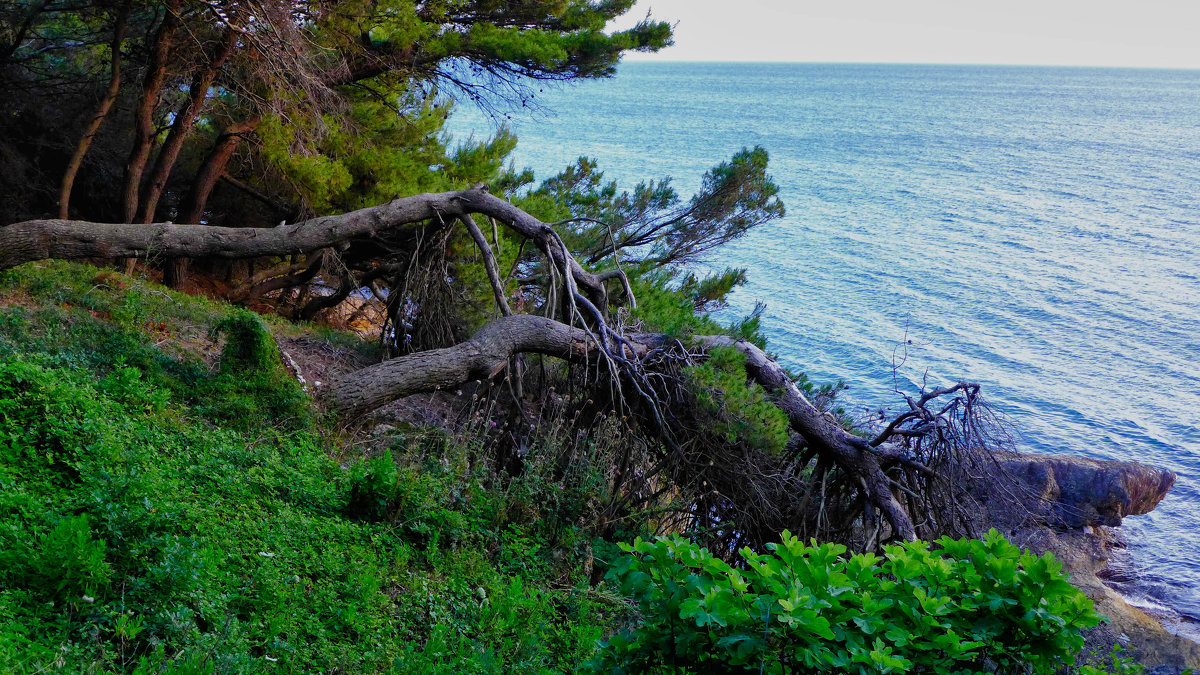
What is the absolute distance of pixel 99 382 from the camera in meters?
5.48

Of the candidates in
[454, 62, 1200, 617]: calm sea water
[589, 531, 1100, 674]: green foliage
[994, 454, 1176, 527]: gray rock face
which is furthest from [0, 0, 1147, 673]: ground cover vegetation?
[994, 454, 1176, 527]: gray rock face

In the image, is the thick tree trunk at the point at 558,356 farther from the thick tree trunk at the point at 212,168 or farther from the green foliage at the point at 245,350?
the thick tree trunk at the point at 212,168

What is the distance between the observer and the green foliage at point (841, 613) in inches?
105

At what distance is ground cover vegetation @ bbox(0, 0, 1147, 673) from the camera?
3018 mm

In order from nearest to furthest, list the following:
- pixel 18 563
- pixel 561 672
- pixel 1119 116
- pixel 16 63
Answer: pixel 18 563, pixel 561 672, pixel 16 63, pixel 1119 116

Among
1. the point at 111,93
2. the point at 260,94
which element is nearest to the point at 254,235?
the point at 111,93

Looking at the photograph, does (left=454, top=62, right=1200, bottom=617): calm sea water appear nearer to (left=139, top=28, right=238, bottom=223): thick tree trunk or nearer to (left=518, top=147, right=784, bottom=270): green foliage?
(left=518, top=147, right=784, bottom=270): green foliage

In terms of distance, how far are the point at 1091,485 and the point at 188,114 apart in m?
15.5

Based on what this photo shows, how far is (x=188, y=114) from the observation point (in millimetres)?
10211

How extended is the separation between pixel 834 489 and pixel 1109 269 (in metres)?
28.8

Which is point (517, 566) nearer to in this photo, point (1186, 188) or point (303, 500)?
point (303, 500)

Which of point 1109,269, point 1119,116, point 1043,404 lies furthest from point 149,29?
point 1119,116

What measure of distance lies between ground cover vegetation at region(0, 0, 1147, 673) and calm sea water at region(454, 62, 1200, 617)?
2751 millimetres

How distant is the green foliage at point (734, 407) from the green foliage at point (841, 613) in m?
3.68
